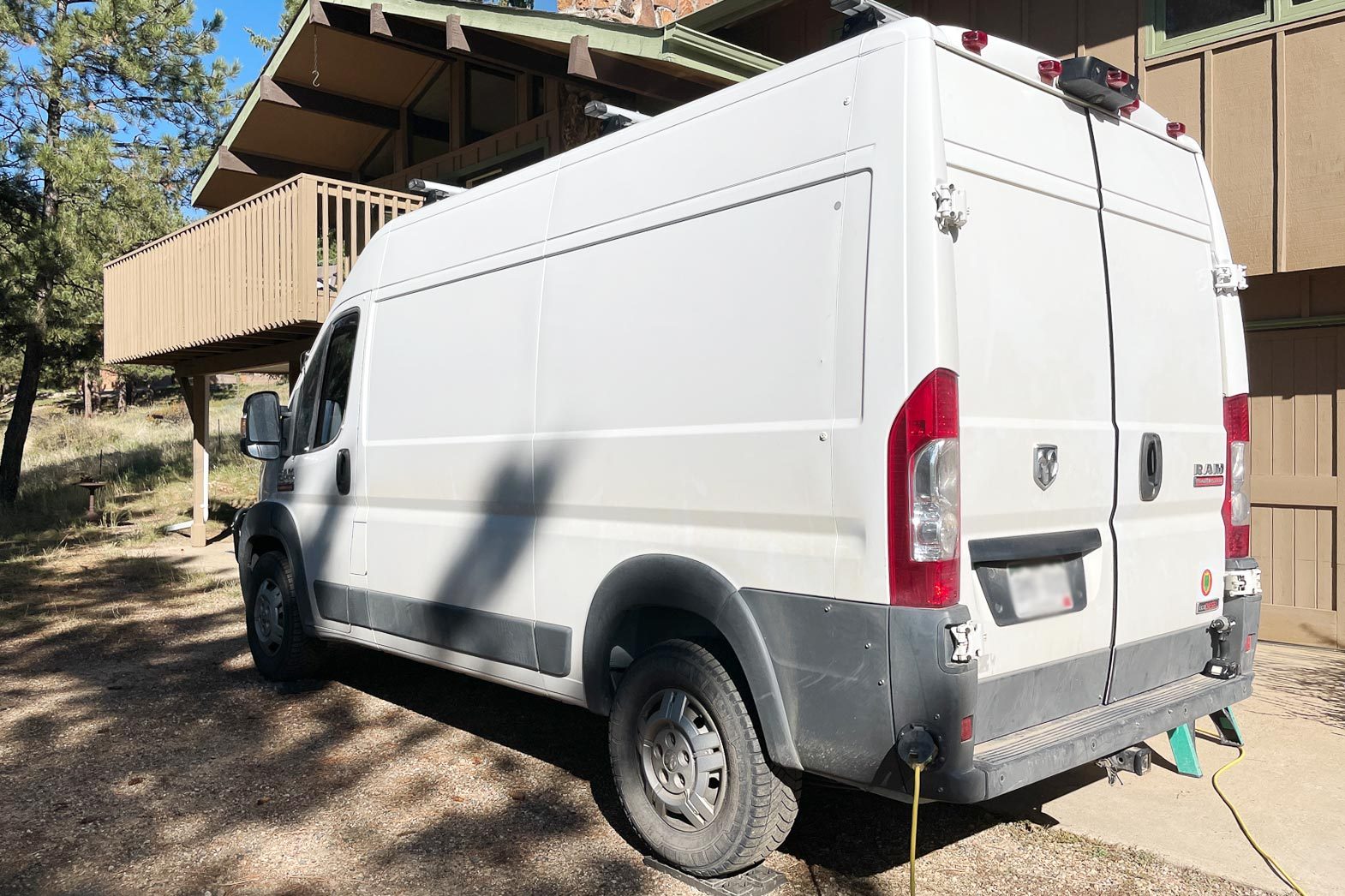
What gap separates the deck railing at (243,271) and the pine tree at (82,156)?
9.40ft

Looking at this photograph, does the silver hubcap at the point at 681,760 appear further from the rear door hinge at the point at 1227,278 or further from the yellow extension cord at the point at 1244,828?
the rear door hinge at the point at 1227,278

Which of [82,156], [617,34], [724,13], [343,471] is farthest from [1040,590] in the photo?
[82,156]

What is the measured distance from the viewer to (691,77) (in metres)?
8.88

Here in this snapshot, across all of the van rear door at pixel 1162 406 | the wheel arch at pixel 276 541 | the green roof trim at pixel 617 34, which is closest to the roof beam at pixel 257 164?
the green roof trim at pixel 617 34

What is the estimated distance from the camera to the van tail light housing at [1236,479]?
4109mm

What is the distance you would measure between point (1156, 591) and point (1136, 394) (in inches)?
27.3

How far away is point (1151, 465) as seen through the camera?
146 inches

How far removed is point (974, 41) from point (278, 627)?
16.2 feet

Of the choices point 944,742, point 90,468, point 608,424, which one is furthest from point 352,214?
point 90,468

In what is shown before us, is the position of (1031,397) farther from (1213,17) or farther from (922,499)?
(1213,17)

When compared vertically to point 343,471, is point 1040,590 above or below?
below

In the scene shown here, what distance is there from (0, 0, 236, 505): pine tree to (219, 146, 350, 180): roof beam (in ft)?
11.8

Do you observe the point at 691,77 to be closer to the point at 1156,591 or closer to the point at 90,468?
the point at 1156,591

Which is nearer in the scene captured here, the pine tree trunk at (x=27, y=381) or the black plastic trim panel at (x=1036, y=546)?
the black plastic trim panel at (x=1036, y=546)
